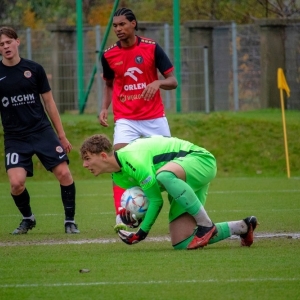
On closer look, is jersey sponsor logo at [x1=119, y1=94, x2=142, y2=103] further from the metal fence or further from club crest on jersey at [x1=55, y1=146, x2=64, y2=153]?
the metal fence

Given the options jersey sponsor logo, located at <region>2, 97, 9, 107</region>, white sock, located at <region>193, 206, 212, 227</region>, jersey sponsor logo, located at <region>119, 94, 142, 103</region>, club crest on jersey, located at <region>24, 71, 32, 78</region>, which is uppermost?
club crest on jersey, located at <region>24, 71, 32, 78</region>

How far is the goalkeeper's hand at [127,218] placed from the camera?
9.09 meters

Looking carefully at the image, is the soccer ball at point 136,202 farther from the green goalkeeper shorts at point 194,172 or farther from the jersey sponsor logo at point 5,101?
the jersey sponsor logo at point 5,101

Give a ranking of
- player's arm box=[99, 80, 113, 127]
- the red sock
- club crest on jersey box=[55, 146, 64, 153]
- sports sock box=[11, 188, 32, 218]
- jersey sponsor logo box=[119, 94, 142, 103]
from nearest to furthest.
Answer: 1. the red sock
2. club crest on jersey box=[55, 146, 64, 153]
3. sports sock box=[11, 188, 32, 218]
4. jersey sponsor logo box=[119, 94, 142, 103]
5. player's arm box=[99, 80, 113, 127]

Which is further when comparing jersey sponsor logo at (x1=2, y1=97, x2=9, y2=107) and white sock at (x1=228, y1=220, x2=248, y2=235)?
jersey sponsor logo at (x1=2, y1=97, x2=9, y2=107)

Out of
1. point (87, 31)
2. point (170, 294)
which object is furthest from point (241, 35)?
point (170, 294)

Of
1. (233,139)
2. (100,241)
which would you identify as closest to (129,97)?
(100,241)

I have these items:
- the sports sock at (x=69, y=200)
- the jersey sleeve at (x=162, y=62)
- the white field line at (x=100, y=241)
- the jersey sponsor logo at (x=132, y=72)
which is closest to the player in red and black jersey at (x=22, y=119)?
the sports sock at (x=69, y=200)

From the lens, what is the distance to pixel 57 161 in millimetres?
10875

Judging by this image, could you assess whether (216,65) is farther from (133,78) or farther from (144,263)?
(144,263)

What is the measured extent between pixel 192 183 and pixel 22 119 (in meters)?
2.43

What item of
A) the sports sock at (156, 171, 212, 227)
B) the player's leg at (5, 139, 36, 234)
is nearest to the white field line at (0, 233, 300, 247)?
the player's leg at (5, 139, 36, 234)

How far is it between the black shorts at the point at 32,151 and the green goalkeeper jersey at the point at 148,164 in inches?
70.5

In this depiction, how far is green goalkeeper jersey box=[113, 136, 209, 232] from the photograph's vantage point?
28.8ft
